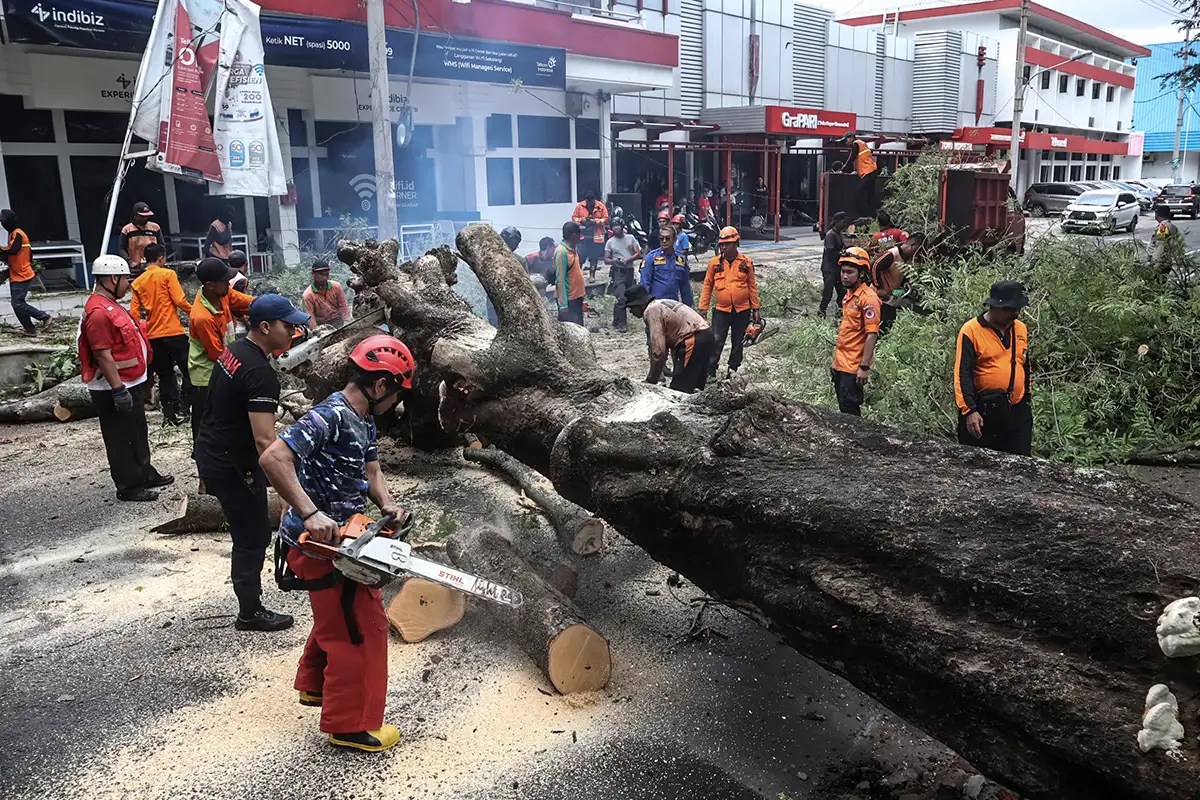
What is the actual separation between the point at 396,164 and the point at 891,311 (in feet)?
38.1

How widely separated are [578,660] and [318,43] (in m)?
12.7

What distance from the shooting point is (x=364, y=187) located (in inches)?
666

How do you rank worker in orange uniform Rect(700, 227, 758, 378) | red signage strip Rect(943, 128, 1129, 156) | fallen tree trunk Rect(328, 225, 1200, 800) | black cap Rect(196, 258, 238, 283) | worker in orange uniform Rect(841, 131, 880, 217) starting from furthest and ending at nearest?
1. red signage strip Rect(943, 128, 1129, 156)
2. worker in orange uniform Rect(841, 131, 880, 217)
3. worker in orange uniform Rect(700, 227, 758, 378)
4. black cap Rect(196, 258, 238, 283)
5. fallen tree trunk Rect(328, 225, 1200, 800)

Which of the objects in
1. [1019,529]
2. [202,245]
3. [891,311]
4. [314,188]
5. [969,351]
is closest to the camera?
[1019,529]

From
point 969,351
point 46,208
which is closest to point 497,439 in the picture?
point 969,351

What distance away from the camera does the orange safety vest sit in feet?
20.5

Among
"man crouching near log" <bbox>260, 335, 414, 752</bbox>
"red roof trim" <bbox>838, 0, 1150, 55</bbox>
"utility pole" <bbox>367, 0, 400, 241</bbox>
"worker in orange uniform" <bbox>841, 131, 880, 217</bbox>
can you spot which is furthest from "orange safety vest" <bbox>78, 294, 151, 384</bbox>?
"red roof trim" <bbox>838, 0, 1150, 55</bbox>

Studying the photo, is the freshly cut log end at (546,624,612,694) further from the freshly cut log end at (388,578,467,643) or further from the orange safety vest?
the orange safety vest

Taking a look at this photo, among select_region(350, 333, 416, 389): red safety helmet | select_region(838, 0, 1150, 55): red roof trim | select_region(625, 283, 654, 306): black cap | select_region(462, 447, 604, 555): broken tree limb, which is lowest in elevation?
select_region(462, 447, 604, 555): broken tree limb

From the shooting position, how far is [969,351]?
5.01m

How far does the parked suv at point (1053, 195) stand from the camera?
1265 inches

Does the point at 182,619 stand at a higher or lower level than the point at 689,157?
lower

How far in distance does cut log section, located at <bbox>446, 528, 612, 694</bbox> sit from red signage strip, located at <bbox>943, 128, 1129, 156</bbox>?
2297 cm

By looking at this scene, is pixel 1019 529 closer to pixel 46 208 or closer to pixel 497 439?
pixel 497 439
